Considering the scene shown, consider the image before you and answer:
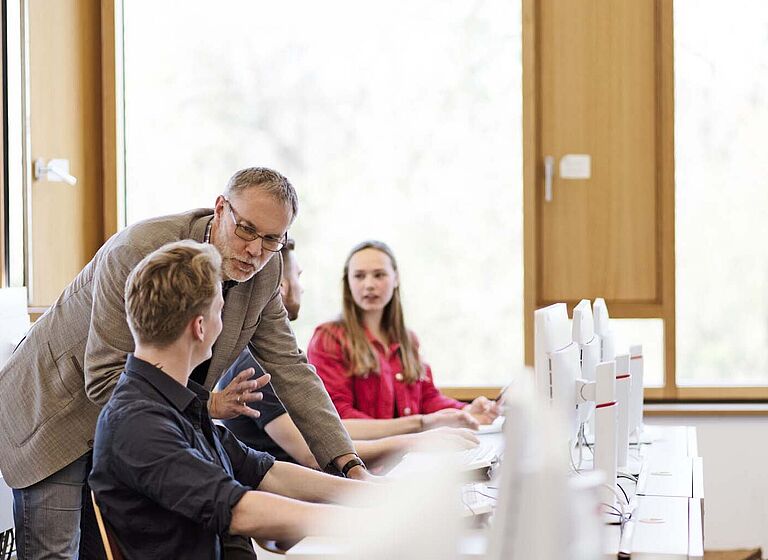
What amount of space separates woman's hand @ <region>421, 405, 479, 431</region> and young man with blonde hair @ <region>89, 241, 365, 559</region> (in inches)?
52.6

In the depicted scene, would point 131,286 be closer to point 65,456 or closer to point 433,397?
point 65,456

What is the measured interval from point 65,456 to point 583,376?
1265 millimetres

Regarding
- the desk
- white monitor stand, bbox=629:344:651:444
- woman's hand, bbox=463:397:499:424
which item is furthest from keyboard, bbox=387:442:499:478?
white monitor stand, bbox=629:344:651:444

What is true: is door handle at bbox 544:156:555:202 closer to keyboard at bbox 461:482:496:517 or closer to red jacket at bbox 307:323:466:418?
red jacket at bbox 307:323:466:418

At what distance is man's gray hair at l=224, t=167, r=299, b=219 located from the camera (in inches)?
86.3

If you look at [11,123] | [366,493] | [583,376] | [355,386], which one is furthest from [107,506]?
[11,123]

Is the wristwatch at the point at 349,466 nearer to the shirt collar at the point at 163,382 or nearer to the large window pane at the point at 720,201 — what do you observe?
the shirt collar at the point at 163,382

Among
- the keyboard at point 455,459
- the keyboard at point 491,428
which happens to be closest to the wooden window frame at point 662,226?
the keyboard at point 491,428

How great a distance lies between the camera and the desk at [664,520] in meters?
1.65

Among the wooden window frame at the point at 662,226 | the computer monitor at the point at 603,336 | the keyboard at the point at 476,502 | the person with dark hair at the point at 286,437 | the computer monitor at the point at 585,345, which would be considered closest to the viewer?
the keyboard at the point at 476,502

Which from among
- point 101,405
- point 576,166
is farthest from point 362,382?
point 576,166

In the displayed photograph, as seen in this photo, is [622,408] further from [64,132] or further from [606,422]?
[64,132]

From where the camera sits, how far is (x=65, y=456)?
233 cm

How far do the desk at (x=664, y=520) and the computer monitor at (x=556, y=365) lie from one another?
0.80 ft
